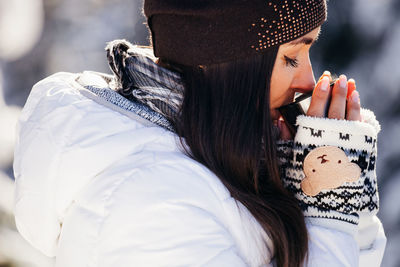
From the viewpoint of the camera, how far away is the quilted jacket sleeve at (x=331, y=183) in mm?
1061

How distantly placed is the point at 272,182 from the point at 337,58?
185 centimetres

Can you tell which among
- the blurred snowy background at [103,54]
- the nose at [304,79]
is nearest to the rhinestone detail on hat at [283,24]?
the nose at [304,79]

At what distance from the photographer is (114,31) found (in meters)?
2.89

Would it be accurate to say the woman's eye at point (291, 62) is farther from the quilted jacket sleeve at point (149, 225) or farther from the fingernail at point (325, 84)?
the quilted jacket sleeve at point (149, 225)

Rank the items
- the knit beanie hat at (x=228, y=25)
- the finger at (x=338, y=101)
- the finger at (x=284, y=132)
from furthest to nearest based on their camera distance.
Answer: the finger at (x=284, y=132) → the finger at (x=338, y=101) → the knit beanie hat at (x=228, y=25)

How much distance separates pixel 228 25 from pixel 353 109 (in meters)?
0.41

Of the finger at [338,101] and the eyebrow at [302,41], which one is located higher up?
the eyebrow at [302,41]

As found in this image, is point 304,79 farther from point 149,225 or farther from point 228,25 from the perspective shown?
point 149,225

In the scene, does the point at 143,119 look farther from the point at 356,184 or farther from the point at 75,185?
the point at 356,184

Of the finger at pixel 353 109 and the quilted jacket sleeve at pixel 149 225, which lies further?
the finger at pixel 353 109

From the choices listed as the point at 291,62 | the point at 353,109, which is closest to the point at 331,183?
the point at 353,109

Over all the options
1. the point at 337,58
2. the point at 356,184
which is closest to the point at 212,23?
the point at 356,184

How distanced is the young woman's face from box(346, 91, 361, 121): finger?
11cm

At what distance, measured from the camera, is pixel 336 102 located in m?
1.12
